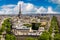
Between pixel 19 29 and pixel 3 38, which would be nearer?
pixel 3 38

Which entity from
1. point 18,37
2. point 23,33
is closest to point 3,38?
point 18,37

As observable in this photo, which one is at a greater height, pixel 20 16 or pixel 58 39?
pixel 20 16

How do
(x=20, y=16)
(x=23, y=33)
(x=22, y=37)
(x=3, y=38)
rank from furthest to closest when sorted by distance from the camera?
(x=20, y=16), (x=23, y=33), (x=22, y=37), (x=3, y=38)

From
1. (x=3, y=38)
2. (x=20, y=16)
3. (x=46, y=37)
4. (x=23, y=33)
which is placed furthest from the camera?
(x=20, y=16)

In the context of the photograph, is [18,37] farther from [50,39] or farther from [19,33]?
[50,39]

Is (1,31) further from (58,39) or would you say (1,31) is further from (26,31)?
(58,39)

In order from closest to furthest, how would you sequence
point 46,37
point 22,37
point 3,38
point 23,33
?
point 46,37 < point 3,38 < point 22,37 < point 23,33

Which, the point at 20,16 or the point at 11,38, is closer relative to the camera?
the point at 11,38

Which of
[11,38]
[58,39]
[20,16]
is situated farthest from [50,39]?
[20,16]

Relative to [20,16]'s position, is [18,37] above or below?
below
